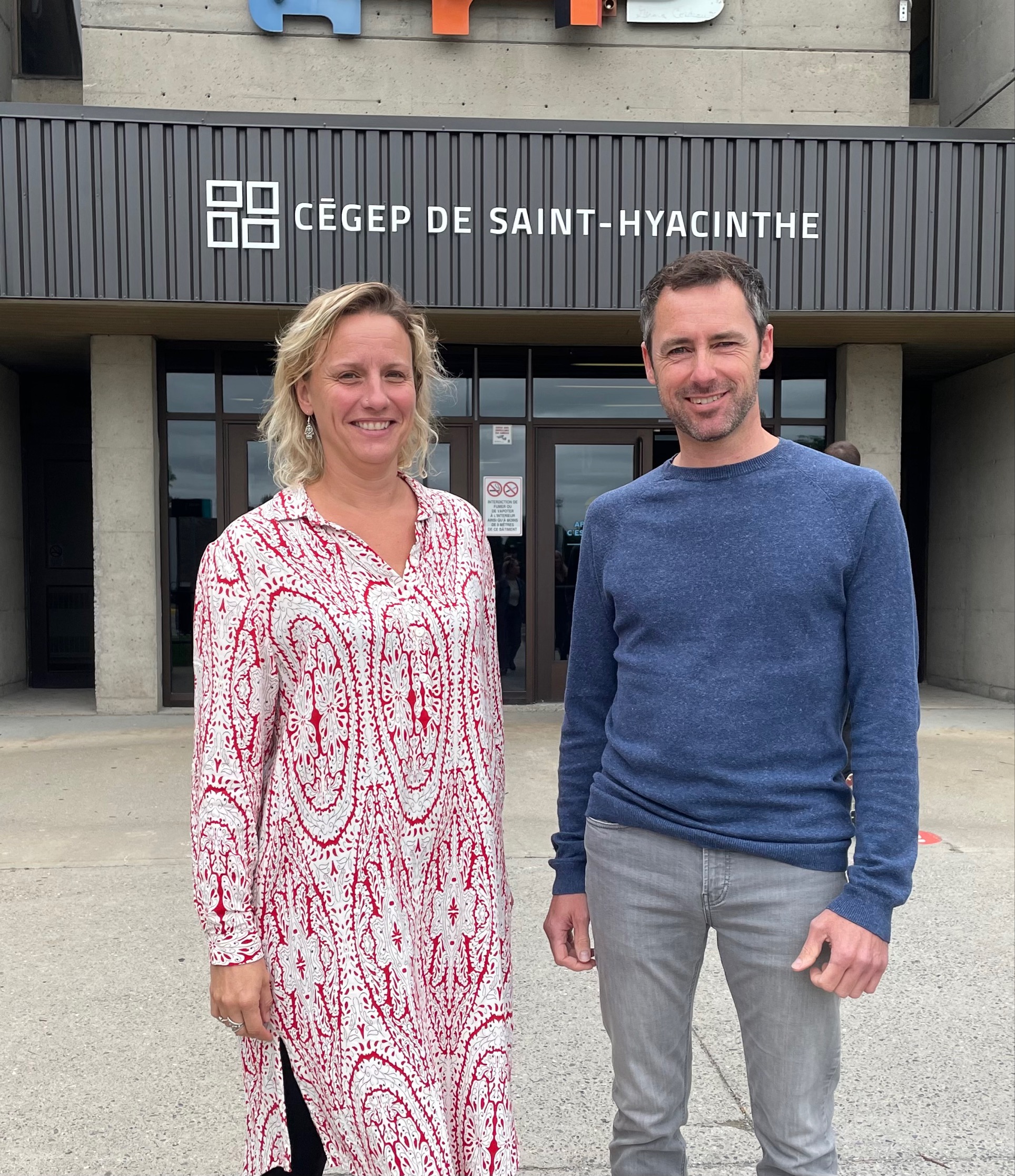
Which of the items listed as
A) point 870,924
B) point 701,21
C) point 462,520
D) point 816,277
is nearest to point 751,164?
point 816,277

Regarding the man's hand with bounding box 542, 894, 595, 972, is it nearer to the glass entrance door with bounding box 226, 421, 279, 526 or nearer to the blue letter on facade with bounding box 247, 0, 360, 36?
the glass entrance door with bounding box 226, 421, 279, 526

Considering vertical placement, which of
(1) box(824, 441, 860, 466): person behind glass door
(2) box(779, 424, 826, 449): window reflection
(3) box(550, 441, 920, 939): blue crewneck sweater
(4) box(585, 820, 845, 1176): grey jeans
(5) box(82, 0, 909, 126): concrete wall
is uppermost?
(5) box(82, 0, 909, 126): concrete wall

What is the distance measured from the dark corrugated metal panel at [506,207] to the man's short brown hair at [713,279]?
6.42 metres

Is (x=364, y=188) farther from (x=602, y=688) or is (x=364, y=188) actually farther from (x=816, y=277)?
(x=602, y=688)

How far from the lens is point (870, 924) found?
171 cm

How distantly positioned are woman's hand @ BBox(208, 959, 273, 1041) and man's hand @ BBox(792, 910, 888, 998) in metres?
0.92

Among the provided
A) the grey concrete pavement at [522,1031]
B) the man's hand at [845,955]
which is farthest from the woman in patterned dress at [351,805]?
the grey concrete pavement at [522,1031]

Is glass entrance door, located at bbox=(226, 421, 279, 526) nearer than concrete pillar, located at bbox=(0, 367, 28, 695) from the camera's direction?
Yes

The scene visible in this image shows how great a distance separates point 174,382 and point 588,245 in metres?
4.10

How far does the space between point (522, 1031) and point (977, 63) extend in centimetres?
1062

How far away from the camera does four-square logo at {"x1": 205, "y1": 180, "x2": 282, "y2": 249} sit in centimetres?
780

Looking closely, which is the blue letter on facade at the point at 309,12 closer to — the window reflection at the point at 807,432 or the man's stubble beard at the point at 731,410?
the window reflection at the point at 807,432

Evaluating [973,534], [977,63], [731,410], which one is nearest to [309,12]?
[977,63]

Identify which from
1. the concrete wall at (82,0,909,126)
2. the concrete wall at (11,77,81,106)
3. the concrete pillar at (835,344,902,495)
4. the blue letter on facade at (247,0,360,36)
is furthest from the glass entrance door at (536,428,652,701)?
the concrete wall at (11,77,81,106)
